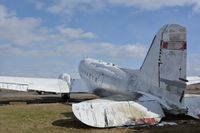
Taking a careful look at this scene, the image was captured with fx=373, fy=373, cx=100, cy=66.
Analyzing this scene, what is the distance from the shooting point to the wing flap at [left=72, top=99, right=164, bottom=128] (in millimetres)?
13758

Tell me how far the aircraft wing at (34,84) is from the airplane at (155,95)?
13.1m

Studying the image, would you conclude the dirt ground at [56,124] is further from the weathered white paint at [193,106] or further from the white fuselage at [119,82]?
the white fuselage at [119,82]

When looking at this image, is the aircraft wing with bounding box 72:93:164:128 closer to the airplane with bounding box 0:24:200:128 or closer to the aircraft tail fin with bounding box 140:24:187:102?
the airplane with bounding box 0:24:200:128

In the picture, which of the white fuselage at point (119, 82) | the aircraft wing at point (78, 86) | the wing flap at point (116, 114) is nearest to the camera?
the wing flap at point (116, 114)

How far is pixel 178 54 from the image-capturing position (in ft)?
Answer: 50.2

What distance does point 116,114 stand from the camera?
14.1m

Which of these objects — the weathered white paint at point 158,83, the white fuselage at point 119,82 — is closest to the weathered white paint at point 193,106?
the weathered white paint at point 158,83

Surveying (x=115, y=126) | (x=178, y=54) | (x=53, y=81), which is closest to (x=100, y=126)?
(x=115, y=126)

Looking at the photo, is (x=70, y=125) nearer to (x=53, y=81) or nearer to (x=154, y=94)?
(x=154, y=94)

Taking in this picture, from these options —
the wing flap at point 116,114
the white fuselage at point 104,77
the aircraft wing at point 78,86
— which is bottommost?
the wing flap at point 116,114

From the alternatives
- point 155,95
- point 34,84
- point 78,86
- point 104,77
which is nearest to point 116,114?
point 155,95

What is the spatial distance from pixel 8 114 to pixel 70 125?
16.5ft

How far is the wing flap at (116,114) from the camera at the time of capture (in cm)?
1376

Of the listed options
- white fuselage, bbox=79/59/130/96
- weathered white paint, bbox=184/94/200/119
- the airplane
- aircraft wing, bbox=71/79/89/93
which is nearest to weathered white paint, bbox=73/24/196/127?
the airplane
